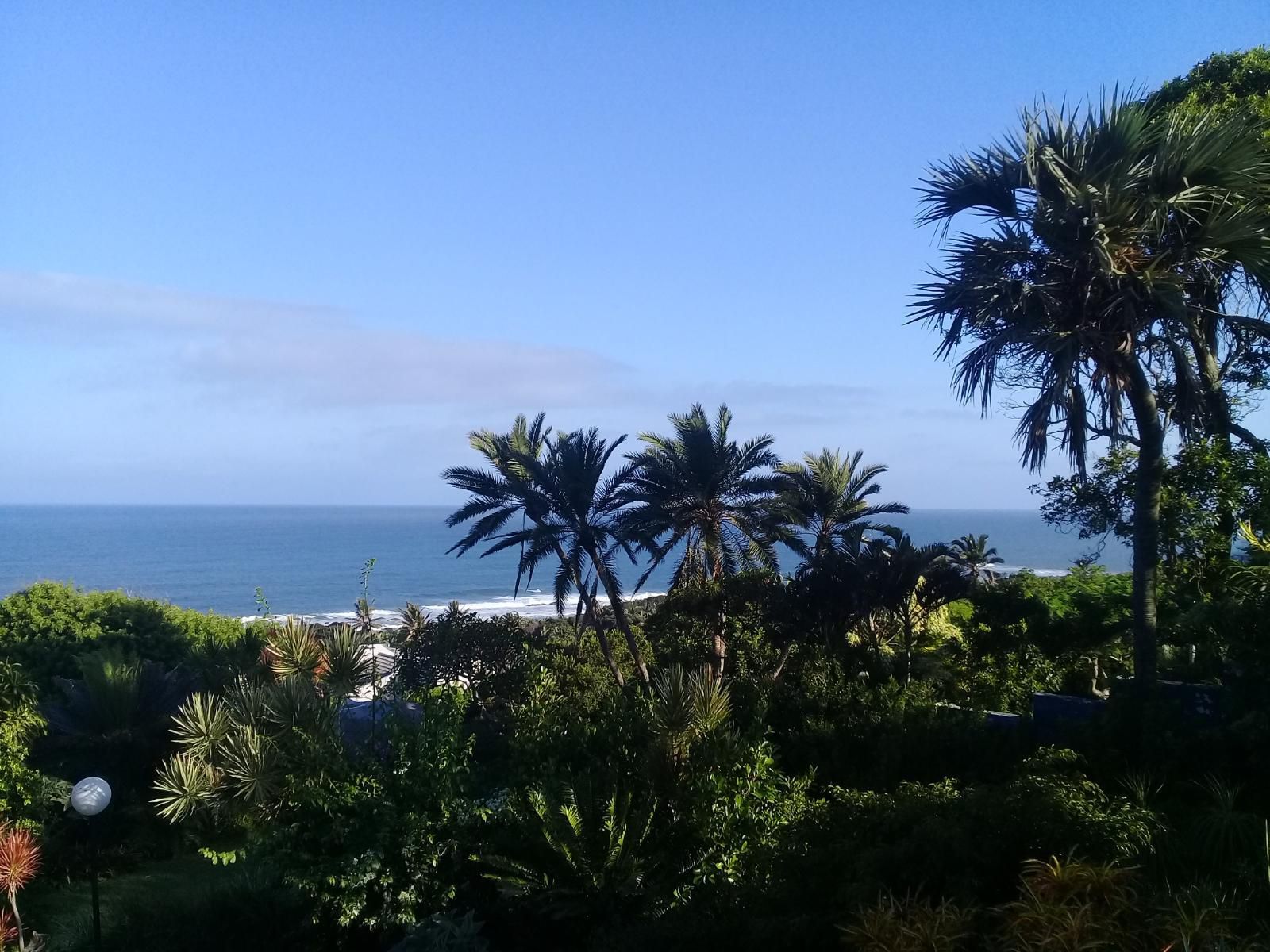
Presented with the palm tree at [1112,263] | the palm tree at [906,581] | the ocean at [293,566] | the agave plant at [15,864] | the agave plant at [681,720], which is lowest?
the ocean at [293,566]

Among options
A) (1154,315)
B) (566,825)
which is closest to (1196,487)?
(1154,315)

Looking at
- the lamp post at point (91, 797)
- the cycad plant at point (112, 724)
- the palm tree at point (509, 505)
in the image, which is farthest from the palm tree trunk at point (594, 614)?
the lamp post at point (91, 797)

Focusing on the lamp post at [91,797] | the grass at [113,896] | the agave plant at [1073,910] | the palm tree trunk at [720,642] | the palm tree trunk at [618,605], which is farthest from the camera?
the palm tree trunk at [618,605]

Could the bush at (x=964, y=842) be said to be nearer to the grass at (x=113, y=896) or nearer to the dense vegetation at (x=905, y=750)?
the dense vegetation at (x=905, y=750)

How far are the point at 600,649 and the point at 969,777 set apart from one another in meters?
15.5

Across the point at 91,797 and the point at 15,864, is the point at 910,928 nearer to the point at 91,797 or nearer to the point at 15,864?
the point at 91,797

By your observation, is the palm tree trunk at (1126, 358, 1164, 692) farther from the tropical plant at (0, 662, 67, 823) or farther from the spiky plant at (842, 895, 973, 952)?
the tropical plant at (0, 662, 67, 823)

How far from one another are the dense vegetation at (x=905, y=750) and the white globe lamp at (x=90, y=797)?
0.95 metres

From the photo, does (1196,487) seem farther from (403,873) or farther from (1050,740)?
(403,873)

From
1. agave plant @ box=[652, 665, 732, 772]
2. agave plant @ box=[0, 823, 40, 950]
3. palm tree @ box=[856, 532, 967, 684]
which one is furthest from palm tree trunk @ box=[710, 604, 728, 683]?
agave plant @ box=[0, 823, 40, 950]

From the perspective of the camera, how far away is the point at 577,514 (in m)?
23.7

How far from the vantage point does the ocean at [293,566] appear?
79.0 m

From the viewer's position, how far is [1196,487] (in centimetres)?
1265

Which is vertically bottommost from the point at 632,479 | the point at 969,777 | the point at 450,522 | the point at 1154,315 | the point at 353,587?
the point at 353,587
